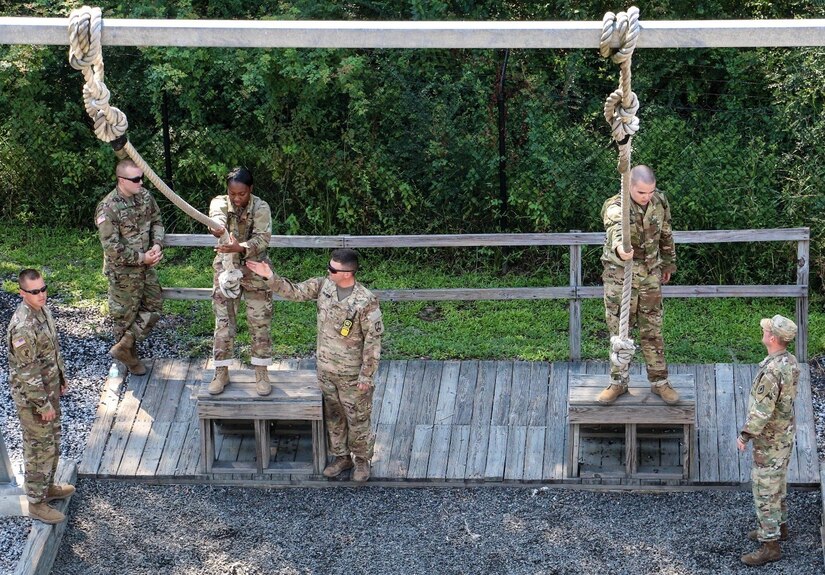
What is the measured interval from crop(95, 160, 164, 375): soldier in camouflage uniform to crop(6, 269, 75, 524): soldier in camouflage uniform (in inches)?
61.5

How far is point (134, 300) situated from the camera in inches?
396

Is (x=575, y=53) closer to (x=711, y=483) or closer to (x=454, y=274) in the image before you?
(x=454, y=274)

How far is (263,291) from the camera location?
29.8 feet

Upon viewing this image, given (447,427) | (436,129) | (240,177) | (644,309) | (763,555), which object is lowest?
(763,555)

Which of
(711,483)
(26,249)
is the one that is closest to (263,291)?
(711,483)

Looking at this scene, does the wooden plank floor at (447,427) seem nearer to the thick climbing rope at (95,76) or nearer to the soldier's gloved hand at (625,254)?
the soldier's gloved hand at (625,254)

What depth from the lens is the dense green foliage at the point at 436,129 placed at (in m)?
12.0

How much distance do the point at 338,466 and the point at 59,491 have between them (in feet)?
6.01

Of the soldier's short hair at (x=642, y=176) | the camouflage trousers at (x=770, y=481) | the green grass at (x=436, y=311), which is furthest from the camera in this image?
the green grass at (x=436, y=311)

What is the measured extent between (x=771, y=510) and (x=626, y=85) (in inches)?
117

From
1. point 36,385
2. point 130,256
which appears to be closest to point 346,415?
point 36,385

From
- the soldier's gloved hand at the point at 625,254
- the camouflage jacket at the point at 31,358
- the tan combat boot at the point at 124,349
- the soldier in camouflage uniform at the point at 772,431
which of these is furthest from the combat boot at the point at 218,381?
the soldier in camouflage uniform at the point at 772,431

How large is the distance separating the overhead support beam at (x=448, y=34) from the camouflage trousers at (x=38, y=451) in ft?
8.82

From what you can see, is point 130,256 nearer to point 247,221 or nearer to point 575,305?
point 247,221
